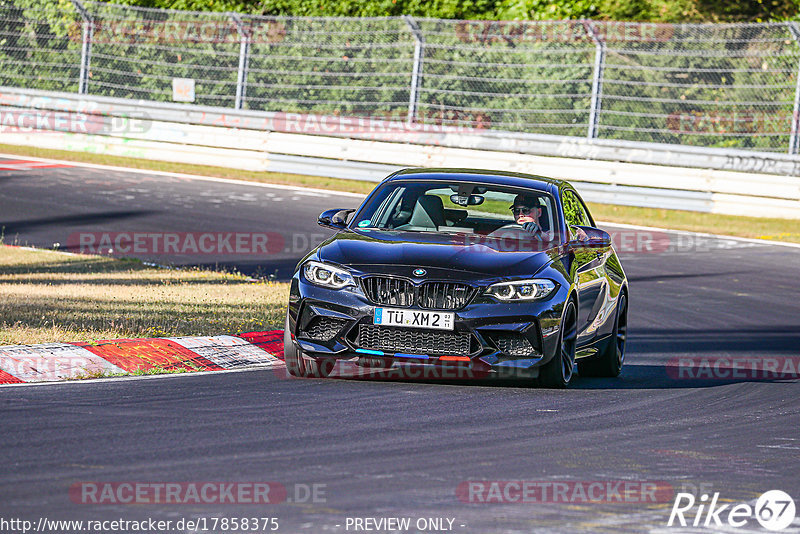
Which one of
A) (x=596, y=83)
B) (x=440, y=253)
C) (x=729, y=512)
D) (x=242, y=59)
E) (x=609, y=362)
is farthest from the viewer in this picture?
(x=242, y=59)

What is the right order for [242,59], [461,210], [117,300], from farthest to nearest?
[242,59]
[117,300]
[461,210]

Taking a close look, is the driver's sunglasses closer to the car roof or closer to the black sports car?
the black sports car

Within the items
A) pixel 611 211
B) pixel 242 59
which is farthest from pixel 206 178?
pixel 611 211

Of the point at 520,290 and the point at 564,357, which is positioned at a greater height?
the point at 520,290

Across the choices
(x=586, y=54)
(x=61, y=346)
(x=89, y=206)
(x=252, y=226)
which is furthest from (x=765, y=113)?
(x=61, y=346)

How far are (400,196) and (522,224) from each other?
0.96 m

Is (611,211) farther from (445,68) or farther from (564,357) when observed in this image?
(564,357)

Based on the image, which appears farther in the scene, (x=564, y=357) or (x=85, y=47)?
(x=85, y=47)

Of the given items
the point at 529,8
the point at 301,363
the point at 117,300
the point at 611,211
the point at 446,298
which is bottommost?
the point at 611,211

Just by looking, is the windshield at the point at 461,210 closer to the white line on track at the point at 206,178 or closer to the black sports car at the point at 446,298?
the black sports car at the point at 446,298

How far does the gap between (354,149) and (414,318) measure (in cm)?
1640

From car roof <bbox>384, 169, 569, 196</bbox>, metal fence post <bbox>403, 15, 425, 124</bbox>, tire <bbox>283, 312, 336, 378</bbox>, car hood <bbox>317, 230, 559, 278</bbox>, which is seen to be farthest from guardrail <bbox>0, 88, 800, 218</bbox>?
tire <bbox>283, 312, 336, 378</bbox>

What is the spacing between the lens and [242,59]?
25.8 m

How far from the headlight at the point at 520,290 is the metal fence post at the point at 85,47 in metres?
19.7
